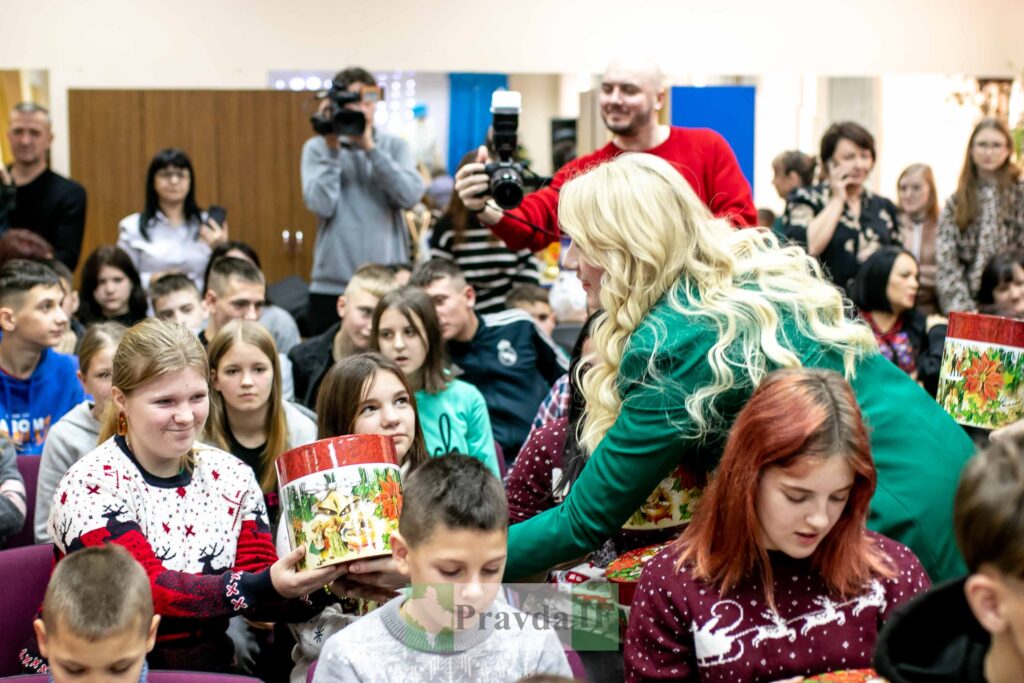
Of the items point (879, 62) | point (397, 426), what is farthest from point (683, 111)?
point (397, 426)

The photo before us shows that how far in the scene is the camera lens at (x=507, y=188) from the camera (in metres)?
2.85

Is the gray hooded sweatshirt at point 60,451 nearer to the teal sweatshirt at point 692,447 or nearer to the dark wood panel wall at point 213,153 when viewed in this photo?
the teal sweatshirt at point 692,447

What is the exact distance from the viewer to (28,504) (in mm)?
2863

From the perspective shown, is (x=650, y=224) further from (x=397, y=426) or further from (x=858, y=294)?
(x=858, y=294)

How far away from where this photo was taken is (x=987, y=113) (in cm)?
736

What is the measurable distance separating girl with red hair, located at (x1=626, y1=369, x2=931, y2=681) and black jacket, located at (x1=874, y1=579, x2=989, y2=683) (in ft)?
1.25

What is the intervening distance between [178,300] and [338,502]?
8.93 feet

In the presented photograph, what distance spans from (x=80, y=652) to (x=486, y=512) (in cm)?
61

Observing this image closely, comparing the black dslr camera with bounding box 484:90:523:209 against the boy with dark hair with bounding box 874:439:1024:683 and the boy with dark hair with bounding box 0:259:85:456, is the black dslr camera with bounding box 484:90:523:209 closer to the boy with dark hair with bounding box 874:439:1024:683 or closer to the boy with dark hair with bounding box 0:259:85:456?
the boy with dark hair with bounding box 0:259:85:456

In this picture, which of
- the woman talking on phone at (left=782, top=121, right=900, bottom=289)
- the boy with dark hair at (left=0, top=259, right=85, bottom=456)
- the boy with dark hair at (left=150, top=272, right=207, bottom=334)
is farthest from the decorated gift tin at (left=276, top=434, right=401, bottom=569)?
the woman talking on phone at (left=782, top=121, right=900, bottom=289)

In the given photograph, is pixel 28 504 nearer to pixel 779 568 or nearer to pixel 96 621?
pixel 96 621

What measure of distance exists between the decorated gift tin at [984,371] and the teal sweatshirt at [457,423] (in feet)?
4.23

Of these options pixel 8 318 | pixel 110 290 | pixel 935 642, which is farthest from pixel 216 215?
pixel 935 642

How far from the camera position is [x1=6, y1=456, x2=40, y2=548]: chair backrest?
2.86 metres
